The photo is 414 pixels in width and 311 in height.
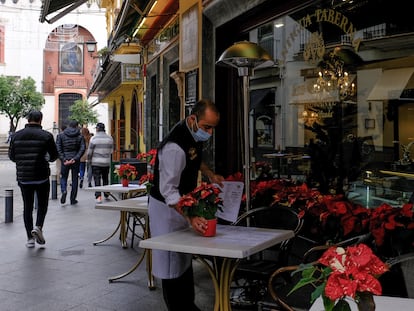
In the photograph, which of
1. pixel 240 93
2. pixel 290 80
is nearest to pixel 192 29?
pixel 240 93

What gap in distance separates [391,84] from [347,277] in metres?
3.65

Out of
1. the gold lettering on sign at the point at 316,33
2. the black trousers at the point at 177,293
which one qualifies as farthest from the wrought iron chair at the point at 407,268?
the gold lettering on sign at the point at 316,33

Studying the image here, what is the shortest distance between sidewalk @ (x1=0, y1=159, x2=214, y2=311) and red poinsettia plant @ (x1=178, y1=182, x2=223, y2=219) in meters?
1.52

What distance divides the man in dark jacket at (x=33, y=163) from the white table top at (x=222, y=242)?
13.0ft

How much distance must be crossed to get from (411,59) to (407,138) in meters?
0.72

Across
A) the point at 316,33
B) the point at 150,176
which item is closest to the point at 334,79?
the point at 316,33

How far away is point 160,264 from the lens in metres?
3.74

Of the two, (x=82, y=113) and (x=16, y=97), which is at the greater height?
(x=16, y=97)

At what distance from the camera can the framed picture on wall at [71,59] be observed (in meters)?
49.1

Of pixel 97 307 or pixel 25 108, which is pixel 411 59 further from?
pixel 25 108

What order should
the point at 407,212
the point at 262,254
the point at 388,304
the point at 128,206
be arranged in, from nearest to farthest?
1. the point at 388,304
2. the point at 407,212
3. the point at 262,254
4. the point at 128,206

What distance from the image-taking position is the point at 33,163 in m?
7.11

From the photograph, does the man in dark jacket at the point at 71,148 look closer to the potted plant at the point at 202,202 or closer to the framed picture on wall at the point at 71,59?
the potted plant at the point at 202,202

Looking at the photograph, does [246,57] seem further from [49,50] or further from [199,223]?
[49,50]
